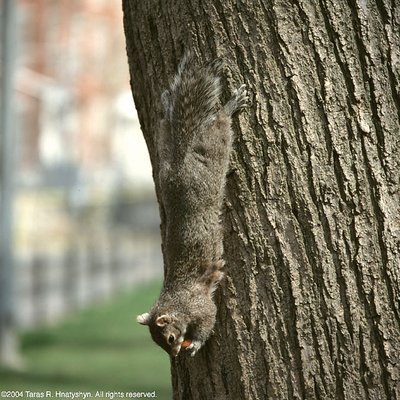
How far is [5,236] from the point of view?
27.5ft

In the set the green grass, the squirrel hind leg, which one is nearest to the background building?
the green grass

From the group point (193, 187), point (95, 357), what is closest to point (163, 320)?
point (193, 187)

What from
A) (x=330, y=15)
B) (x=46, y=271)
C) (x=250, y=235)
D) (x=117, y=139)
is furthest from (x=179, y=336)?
(x=117, y=139)

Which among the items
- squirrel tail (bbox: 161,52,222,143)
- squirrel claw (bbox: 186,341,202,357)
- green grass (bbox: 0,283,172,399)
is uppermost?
squirrel tail (bbox: 161,52,222,143)

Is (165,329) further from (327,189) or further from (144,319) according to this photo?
(327,189)

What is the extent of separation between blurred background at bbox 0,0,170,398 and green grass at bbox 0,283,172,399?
18 mm

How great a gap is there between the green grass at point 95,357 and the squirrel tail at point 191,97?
3.90 m

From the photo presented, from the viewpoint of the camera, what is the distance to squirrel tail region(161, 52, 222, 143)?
8.98 ft

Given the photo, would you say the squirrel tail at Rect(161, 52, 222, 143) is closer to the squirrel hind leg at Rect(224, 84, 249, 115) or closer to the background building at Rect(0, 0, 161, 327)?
the squirrel hind leg at Rect(224, 84, 249, 115)

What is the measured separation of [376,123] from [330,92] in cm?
16

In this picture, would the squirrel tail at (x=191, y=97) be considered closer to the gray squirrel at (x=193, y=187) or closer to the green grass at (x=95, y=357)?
the gray squirrel at (x=193, y=187)

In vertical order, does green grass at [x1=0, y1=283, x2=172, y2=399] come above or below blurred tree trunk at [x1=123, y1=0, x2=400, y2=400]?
below

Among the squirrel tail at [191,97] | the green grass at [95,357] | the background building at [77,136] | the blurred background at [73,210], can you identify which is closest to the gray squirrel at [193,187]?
the squirrel tail at [191,97]

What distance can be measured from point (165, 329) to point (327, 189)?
906 mm
